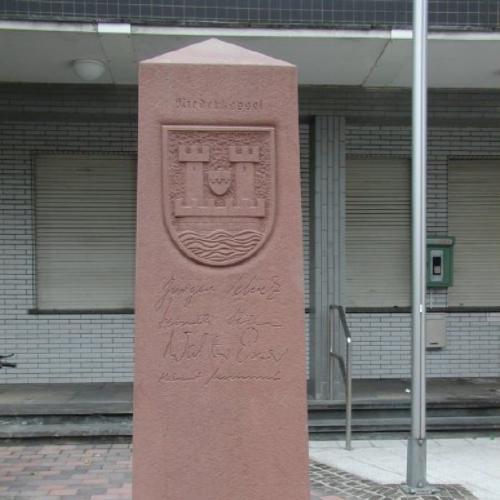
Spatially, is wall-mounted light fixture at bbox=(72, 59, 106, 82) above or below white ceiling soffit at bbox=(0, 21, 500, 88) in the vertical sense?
below

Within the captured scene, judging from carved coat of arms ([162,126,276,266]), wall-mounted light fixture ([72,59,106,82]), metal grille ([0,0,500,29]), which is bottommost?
carved coat of arms ([162,126,276,266])

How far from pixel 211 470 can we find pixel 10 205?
208 inches

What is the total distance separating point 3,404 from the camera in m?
6.49

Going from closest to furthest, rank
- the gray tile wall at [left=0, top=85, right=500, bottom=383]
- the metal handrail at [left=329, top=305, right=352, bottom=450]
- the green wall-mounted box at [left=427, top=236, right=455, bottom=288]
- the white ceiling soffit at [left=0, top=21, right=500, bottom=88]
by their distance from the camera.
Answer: the white ceiling soffit at [left=0, top=21, right=500, bottom=88] < the metal handrail at [left=329, top=305, right=352, bottom=450] < the gray tile wall at [left=0, top=85, right=500, bottom=383] < the green wall-mounted box at [left=427, top=236, right=455, bottom=288]

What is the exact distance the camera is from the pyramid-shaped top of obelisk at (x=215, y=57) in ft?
10.3

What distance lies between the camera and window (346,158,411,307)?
7930 millimetres

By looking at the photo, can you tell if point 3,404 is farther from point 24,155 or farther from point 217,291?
point 217,291

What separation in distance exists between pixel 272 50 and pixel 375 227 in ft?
9.51

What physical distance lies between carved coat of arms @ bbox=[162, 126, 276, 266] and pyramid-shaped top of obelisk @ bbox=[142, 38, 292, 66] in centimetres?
33

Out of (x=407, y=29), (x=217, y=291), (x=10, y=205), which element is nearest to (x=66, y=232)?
(x=10, y=205)

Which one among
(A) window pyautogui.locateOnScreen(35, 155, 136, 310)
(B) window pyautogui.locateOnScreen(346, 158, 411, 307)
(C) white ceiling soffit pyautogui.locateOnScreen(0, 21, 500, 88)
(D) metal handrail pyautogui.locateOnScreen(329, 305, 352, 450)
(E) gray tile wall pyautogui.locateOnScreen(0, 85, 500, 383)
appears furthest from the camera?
(B) window pyautogui.locateOnScreen(346, 158, 411, 307)

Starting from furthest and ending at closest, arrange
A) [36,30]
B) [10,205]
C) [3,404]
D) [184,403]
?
1. [10,205]
2. [3,404]
3. [36,30]
4. [184,403]

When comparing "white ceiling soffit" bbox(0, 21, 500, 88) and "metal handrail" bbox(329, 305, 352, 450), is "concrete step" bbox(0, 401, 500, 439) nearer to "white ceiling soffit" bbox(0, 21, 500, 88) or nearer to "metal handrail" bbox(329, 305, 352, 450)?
"metal handrail" bbox(329, 305, 352, 450)
